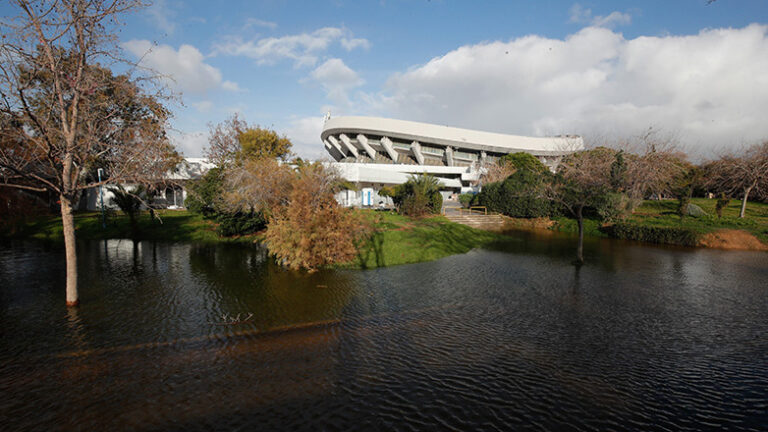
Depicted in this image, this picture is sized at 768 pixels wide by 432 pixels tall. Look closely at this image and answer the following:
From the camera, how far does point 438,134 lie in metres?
67.1

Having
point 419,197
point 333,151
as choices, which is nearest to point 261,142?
point 419,197

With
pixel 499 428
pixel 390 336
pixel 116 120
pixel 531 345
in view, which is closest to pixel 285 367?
pixel 390 336

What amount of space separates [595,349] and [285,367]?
6.30m

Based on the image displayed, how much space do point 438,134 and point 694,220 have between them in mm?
45750

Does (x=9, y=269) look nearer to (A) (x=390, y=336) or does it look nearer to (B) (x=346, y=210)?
(B) (x=346, y=210)

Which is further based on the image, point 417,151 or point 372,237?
point 417,151

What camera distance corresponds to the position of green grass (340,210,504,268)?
50.6 ft

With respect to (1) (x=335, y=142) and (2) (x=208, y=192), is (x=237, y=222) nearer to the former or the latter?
(2) (x=208, y=192)

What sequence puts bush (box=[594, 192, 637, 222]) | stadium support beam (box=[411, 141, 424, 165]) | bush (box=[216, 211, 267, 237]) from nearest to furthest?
bush (box=[216, 211, 267, 237]), bush (box=[594, 192, 637, 222]), stadium support beam (box=[411, 141, 424, 165])

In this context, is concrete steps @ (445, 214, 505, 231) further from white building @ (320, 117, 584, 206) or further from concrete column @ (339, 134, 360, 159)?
concrete column @ (339, 134, 360, 159)

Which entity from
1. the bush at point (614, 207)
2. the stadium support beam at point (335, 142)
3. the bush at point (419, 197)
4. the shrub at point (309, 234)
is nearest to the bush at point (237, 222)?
the shrub at point (309, 234)

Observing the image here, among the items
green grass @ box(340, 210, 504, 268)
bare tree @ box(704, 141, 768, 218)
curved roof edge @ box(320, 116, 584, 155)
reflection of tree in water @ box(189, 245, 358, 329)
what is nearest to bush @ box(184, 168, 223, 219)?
reflection of tree in water @ box(189, 245, 358, 329)

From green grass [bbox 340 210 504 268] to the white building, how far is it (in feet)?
112

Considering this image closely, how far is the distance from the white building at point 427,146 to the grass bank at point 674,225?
2594 centimetres
